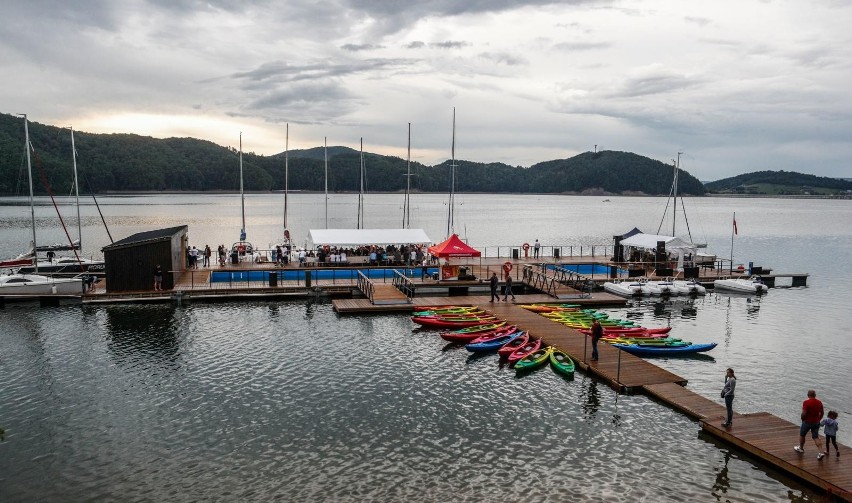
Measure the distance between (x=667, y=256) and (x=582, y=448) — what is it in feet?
108

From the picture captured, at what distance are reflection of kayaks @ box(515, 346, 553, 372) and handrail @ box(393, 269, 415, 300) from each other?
38.1ft

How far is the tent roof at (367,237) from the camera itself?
1736 inches

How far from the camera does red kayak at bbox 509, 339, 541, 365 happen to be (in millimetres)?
23969

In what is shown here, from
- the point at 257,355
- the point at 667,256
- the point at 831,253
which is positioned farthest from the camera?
the point at 831,253

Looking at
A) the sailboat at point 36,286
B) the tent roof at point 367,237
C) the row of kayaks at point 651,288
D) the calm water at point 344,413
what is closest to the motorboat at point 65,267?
the sailboat at point 36,286

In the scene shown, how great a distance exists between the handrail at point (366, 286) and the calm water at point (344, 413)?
267 cm

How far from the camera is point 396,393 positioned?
20.6m

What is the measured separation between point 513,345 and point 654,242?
82.8 ft

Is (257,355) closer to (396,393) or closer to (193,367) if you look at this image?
(193,367)

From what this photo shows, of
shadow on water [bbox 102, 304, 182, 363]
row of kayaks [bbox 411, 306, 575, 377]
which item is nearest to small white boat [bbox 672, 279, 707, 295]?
row of kayaks [bbox 411, 306, 575, 377]

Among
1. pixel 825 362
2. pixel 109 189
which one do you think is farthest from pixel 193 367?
pixel 109 189

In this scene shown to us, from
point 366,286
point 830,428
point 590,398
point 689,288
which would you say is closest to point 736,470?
point 830,428

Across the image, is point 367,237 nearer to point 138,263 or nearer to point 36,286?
point 138,263

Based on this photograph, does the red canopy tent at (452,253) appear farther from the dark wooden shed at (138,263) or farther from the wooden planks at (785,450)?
the wooden planks at (785,450)
